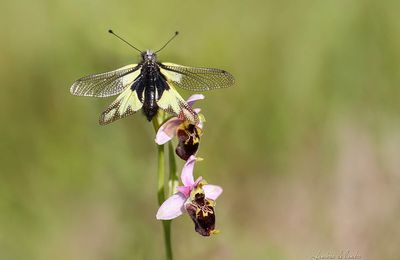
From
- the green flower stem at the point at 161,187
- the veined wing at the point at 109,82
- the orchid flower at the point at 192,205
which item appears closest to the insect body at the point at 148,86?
the veined wing at the point at 109,82

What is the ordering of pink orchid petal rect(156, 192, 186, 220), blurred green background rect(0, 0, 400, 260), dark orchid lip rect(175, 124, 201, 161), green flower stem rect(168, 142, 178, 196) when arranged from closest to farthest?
pink orchid petal rect(156, 192, 186, 220)
dark orchid lip rect(175, 124, 201, 161)
green flower stem rect(168, 142, 178, 196)
blurred green background rect(0, 0, 400, 260)

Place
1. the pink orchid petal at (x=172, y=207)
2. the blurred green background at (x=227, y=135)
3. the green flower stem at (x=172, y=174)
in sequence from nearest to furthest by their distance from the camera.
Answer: the pink orchid petal at (x=172, y=207)
the green flower stem at (x=172, y=174)
the blurred green background at (x=227, y=135)

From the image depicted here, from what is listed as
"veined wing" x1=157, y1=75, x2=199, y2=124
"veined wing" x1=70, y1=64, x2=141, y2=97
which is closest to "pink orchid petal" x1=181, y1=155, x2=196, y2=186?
"veined wing" x1=157, y1=75, x2=199, y2=124

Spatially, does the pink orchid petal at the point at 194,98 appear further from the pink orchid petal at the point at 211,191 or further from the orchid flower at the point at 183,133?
the pink orchid petal at the point at 211,191

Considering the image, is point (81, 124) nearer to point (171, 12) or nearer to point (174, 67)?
point (171, 12)

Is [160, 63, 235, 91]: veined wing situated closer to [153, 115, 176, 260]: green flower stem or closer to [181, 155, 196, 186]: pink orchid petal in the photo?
[153, 115, 176, 260]: green flower stem

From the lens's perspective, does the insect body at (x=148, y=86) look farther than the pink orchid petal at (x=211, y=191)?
No

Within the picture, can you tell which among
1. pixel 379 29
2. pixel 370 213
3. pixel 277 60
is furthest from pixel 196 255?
pixel 379 29
